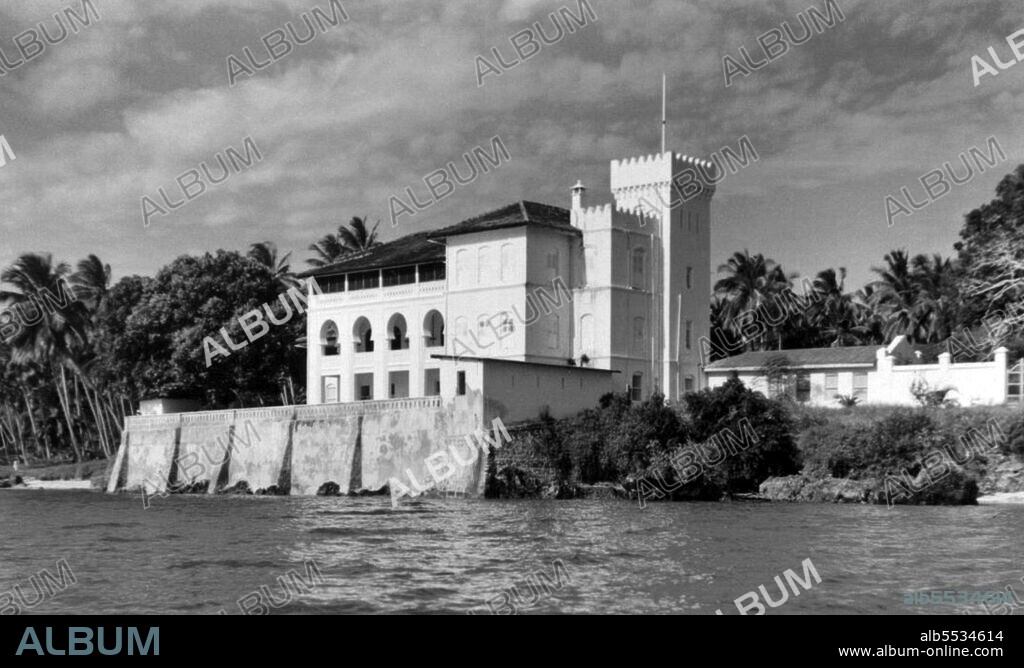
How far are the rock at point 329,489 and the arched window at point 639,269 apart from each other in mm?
14729

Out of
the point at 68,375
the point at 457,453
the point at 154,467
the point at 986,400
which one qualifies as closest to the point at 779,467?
the point at 986,400

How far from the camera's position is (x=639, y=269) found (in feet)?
159

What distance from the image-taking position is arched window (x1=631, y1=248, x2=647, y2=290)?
1900 inches

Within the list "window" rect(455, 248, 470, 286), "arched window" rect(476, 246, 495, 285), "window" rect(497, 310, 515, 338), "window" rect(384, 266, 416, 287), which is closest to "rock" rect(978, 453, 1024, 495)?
"window" rect(497, 310, 515, 338)

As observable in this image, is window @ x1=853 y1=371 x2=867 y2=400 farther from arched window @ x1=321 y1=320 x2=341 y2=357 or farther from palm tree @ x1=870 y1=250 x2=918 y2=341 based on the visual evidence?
arched window @ x1=321 y1=320 x2=341 y2=357

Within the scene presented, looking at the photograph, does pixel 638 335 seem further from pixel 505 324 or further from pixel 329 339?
pixel 329 339

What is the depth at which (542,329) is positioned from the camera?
154 feet

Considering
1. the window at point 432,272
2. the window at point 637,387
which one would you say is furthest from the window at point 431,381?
the window at point 637,387

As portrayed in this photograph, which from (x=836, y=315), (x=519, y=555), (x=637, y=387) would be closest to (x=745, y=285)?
(x=836, y=315)

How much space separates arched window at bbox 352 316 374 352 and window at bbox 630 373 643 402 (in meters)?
11.6

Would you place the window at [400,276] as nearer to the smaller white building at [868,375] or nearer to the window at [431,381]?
the window at [431,381]
